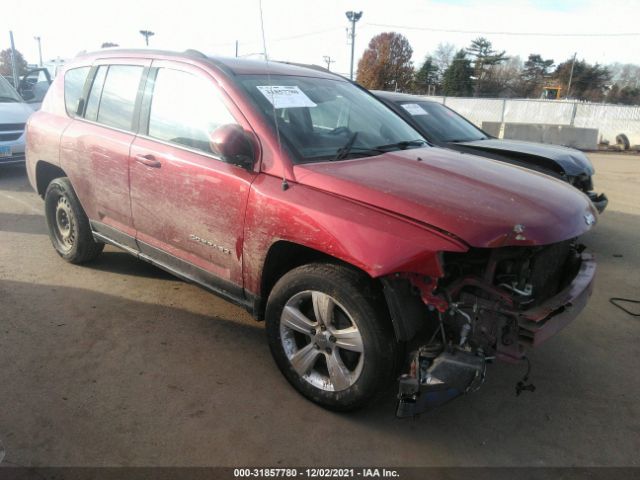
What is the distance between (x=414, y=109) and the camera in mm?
6375

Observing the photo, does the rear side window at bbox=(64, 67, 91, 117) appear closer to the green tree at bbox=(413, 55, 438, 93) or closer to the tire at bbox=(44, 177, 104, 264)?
the tire at bbox=(44, 177, 104, 264)

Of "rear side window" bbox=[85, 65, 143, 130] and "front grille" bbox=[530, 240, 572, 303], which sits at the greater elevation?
"rear side window" bbox=[85, 65, 143, 130]

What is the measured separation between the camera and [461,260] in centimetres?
253

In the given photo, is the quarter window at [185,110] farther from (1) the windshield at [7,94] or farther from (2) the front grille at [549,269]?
(1) the windshield at [7,94]

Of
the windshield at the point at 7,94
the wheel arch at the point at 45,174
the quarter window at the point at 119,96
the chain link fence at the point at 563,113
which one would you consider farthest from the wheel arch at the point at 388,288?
the chain link fence at the point at 563,113

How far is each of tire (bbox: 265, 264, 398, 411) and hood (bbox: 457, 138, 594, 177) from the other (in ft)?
12.9

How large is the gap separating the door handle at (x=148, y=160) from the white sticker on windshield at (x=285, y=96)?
884mm

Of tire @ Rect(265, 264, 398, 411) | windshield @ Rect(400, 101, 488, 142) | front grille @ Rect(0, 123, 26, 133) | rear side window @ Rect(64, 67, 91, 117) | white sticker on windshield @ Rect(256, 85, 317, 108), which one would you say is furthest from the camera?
front grille @ Rect(0, 123, 26, 133)

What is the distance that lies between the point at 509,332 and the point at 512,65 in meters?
91.6

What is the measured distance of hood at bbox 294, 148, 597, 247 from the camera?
2330mm

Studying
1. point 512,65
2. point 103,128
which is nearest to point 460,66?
point 512,65

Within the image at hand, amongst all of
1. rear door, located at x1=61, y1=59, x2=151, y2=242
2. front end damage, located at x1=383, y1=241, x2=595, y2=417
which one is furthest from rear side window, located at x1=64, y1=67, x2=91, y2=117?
front end damage, located at x1=383, y1=241, x2=595, y2=417

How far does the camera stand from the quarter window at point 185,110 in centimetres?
314

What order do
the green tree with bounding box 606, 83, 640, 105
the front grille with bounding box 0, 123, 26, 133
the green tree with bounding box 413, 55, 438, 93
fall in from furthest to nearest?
the green tree with bounding box 413, 55, 438, 93, the green tree with bounding box 606, 83, 640, 105, the front grille with bounding box 0, 123, 26, 133
